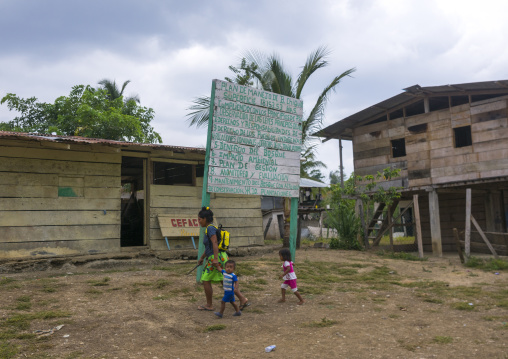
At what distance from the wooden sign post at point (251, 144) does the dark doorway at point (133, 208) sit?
4.13m

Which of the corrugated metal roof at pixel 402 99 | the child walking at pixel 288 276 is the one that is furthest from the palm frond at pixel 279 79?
the child walking at pixel 288 276

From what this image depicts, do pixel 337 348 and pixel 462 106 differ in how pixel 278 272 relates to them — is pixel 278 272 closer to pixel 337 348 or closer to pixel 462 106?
pixel 337 348

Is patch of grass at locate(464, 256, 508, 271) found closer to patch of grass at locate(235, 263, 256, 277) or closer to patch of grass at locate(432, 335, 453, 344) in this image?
patch of grass at locate(235, 263, 256, 277)

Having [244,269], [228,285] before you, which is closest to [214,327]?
[228,285]

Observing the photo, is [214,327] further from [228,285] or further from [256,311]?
[256,311]

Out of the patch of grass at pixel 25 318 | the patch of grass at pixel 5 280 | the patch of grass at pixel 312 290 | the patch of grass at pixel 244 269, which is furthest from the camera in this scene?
the patch of grass at pixel 244 269

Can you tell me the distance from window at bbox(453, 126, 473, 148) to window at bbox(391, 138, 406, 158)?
1.73m

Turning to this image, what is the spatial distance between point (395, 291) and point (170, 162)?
20.6 ft

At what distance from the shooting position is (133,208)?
1409 centimetres

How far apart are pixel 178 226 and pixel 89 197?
2.23 m

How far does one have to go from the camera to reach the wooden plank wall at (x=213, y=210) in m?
11.1

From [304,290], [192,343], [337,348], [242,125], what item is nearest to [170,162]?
[242,125]

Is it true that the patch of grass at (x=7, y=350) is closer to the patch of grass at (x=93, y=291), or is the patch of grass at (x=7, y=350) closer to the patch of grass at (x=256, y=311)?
the patch of grass at (x=93, y=291)

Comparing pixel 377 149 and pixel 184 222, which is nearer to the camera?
pixel 184 222
